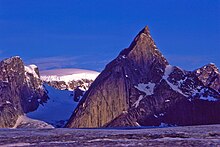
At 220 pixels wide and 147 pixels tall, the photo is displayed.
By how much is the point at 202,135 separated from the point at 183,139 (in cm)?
574

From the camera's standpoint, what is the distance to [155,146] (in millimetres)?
45812

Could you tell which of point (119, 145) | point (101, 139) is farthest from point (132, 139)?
point (119, 145)

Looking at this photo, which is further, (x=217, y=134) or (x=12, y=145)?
(x=217, y=134)

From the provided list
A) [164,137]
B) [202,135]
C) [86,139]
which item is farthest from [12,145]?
[202,135]

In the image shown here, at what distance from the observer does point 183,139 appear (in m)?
52.7

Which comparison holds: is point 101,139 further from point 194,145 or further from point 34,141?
point 194,145

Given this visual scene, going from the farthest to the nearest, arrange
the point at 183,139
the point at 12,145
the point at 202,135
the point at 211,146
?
the point at 202,135, the point at 183,139, the point at 12,145, the point at 211,146

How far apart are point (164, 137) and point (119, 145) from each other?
32.5ft

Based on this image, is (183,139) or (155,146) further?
(183,139)

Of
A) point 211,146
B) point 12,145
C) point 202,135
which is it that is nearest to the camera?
point 211,146

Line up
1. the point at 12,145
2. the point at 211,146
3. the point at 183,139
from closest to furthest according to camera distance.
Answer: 1. the point at 211,146
2. the point at 12,145
3. the point at 183,139

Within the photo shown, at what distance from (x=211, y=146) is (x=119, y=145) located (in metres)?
→ 7.65

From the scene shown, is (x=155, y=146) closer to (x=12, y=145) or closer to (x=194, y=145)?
(x=194, y=145)

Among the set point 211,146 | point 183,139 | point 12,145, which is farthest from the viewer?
point 183,139
